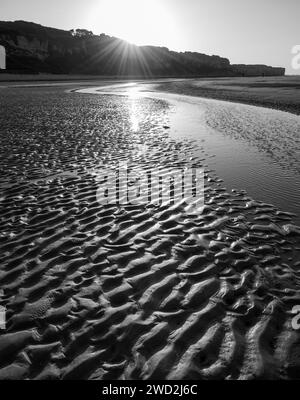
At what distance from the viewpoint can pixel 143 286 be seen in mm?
6098

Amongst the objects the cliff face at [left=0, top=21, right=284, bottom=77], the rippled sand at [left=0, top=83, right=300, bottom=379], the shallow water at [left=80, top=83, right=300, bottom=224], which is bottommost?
the rippled sand at [left=0, top=83, right=300, bottom=379]

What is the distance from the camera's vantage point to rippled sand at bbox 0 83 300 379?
456 cm

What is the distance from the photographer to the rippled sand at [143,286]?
4.56 m

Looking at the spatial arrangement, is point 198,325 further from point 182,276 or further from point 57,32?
point 57,32

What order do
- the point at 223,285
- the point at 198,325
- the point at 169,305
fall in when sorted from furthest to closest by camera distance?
the point at 223,285 < the point at 169,305 < the point at 198,325

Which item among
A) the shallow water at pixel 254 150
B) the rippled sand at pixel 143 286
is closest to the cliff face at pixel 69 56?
the shallow water at pixel 254 150

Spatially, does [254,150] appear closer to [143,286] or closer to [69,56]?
[143,286]

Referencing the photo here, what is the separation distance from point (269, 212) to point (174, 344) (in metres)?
5.81

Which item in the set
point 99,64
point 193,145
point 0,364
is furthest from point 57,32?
point 0,364

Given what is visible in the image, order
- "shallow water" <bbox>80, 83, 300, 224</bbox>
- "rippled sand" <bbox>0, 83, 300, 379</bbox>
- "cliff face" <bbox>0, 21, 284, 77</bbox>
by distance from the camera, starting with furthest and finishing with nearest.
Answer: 1. "cliff face" <bbox>0, 21, 284, 77</bbox>
2. "shallow water" <bbox>80, 83, 300, 224</bbox>
3. "rippled sand" <bbox>0, 83, 300, 379</bbox>

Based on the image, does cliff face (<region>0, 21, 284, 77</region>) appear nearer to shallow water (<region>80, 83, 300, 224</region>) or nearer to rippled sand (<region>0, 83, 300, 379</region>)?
shallow water (<region>80, 83, 300, 224</region>)

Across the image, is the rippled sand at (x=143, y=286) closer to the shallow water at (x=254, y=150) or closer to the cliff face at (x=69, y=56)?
the shallow water at (x=254, y=150)

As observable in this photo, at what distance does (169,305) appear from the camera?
559 cm

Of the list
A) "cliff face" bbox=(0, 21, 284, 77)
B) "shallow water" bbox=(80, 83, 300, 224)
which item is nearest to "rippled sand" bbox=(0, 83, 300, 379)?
"shallow water" bbox=(80, 83, 300, 224)
